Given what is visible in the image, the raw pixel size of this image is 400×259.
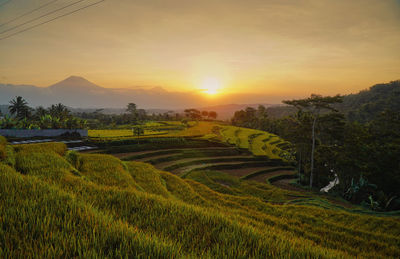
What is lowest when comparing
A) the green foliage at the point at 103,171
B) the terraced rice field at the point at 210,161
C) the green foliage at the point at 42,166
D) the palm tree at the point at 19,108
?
the terraced rice field at the point at 210,161

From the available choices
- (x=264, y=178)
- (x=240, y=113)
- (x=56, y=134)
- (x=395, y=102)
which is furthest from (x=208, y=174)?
(x=395, y=102)

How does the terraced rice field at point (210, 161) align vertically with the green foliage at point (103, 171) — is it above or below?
below

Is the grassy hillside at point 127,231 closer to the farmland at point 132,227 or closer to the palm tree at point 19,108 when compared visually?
the farmland at point 132,227

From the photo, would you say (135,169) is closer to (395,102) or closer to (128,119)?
(128,119)

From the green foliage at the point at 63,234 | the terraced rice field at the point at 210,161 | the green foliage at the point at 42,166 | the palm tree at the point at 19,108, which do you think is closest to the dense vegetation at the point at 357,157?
the terraced rice field at the point at 210,161

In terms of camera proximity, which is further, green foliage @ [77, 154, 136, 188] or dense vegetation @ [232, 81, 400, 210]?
dense vegetation @ [232, 81, 400, 210]

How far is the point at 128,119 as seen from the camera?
211ft

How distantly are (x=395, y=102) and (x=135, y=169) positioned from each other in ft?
284

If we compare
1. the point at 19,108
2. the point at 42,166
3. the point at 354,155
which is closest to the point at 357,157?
the point at 354,155

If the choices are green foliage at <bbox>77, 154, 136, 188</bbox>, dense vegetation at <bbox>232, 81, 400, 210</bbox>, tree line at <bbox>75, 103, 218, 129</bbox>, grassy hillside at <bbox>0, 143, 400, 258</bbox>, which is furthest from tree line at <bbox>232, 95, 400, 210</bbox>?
tree line at <bbox>75, 103, 218, 129</bbox>

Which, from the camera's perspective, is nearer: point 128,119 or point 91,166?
point 91,166

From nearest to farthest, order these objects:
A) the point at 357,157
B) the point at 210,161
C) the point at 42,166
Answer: the point at 42,166 → the point at 357,157 → the point at 210,161

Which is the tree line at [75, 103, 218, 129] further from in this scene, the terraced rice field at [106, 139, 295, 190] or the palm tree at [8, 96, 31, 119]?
the terraced rice field at [106, 139, 295, 190]

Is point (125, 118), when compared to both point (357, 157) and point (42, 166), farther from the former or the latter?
point (357, 157)
